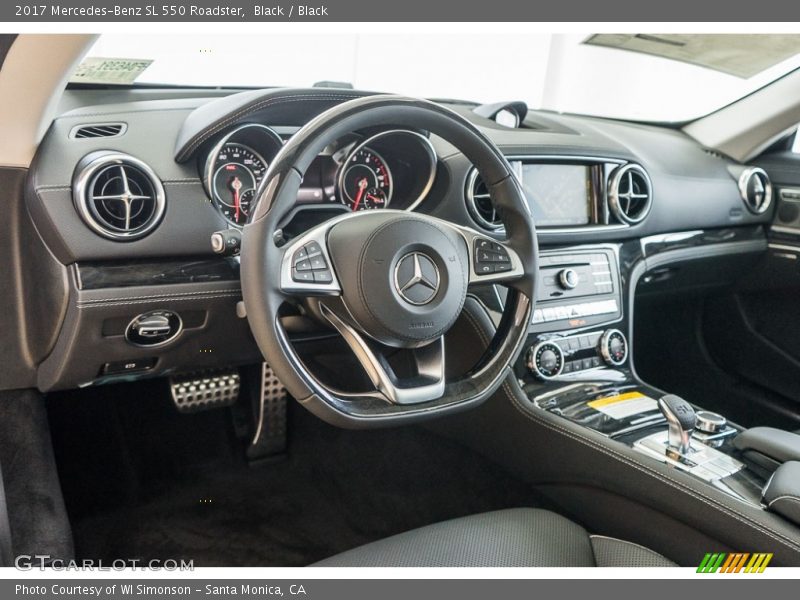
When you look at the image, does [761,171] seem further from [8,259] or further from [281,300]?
[8,259]

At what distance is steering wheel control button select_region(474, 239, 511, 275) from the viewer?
1251mm

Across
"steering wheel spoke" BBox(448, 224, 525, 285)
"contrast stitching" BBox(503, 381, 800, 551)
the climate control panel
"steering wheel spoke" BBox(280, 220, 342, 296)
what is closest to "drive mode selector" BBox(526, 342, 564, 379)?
the climate control panel

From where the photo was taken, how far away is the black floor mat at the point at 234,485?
1.77 meters

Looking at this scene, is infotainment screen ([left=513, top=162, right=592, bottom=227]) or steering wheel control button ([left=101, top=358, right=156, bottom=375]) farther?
infotainment screen ([left=513, top=162, right=592, bottom=227])

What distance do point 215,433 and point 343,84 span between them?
1062mm

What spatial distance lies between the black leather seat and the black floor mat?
1.73 feet

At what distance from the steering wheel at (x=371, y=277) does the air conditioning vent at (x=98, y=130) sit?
41 centimetres

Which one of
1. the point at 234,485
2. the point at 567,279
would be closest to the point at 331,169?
the point at 567,279

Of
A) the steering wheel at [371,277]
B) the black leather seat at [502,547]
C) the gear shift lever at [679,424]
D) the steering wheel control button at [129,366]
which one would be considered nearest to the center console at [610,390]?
the gear shift lever at [679,424]

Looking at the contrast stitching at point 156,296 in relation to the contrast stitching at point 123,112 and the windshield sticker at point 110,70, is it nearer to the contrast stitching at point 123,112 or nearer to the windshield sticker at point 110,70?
the contrast stitching at point 123,112

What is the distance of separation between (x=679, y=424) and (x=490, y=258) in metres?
0.51

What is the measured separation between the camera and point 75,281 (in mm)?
1275

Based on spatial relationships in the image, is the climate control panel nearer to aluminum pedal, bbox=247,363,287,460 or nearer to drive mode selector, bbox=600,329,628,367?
drive mode selector, bbox=600,329,628,367
